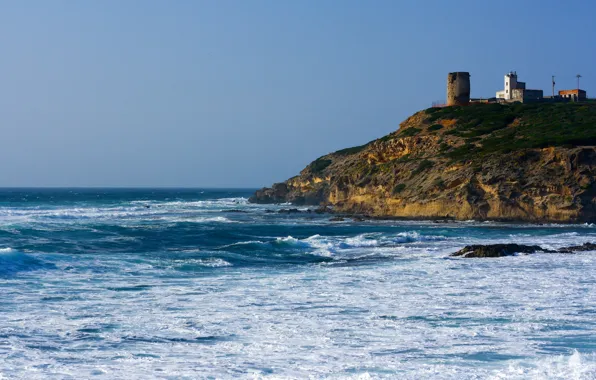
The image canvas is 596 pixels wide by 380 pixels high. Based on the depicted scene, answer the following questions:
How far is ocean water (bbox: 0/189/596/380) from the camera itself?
448 inches

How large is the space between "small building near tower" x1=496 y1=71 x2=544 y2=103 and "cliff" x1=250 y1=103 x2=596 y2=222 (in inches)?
337

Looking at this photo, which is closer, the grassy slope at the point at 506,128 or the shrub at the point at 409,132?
the grassy slope at the point at 506,128

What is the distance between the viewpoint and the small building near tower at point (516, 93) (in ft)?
276

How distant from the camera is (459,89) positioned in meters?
82.6

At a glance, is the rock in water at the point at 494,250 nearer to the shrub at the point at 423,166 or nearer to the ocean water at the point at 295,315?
the ocean water at the point at 295,315

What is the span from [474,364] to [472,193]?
4064 cm

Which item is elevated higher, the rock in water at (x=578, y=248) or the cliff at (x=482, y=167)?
the cliff at (x=482, y=167)

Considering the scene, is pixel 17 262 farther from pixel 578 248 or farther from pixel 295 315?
pixel 578 248

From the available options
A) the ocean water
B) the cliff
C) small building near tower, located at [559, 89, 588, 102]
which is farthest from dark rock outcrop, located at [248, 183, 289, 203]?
the ocean water

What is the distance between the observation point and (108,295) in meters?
18.2

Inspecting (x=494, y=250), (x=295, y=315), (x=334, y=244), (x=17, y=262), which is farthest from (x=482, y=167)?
(x=295, y=315)

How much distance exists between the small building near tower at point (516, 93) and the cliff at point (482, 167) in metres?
8.57

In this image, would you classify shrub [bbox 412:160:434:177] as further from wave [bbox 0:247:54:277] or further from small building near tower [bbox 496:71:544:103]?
wave [bbox 0:247:54:277]

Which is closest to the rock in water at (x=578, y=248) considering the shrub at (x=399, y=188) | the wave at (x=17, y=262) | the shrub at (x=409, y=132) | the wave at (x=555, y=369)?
the wave at (x=555, y=369)
